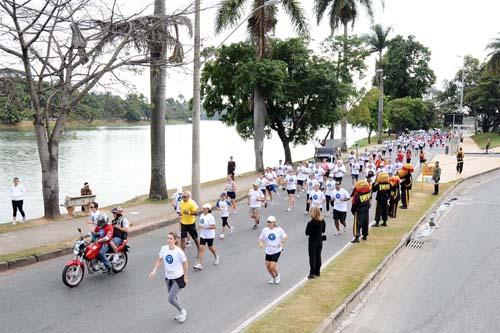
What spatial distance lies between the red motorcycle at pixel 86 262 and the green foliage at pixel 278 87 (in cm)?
2019

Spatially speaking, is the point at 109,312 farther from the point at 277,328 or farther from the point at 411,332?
the point at 411,332

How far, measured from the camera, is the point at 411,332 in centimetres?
793

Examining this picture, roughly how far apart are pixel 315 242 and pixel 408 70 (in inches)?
3355

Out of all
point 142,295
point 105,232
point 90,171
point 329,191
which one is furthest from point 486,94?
point 142,295

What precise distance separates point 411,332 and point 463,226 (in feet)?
32.5

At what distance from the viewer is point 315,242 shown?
1028 cm

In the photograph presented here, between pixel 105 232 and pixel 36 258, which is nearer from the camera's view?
pixel 105 232

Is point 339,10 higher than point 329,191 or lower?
higher

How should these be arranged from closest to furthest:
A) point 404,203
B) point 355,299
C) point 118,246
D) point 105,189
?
point 355,299 < point 118,246 < point 404,203 < point 105,189

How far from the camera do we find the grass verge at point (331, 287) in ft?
25.5

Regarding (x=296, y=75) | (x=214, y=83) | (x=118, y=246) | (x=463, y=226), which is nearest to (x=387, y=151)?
(x=296, y=75)

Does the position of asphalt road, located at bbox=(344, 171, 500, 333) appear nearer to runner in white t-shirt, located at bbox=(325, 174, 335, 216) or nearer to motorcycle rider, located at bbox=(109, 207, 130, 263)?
runner in white t-shirt, located at bbox=(325, 174, 335, 216)

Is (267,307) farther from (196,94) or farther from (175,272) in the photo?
(196,94)

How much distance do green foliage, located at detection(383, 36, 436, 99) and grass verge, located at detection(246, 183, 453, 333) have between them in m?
77.2
